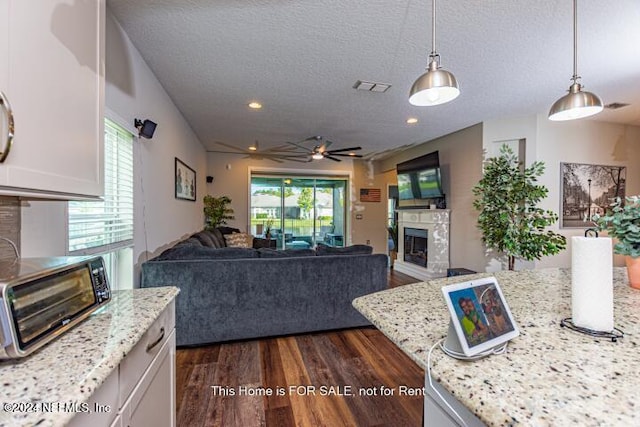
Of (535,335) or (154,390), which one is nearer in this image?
(535,335)

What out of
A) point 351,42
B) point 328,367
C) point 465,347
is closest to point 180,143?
point 351,42

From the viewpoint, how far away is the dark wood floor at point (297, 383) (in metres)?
1.71

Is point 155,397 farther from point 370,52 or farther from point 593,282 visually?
point 370,52

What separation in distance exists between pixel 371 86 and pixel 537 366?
2835mm

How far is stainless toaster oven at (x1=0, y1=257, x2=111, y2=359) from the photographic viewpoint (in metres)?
0.68

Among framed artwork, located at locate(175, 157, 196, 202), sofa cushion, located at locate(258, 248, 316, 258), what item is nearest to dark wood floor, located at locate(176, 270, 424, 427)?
sofa cushion, located at locate(258, 248, 316, 258)

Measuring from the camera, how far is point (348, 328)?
2906mm

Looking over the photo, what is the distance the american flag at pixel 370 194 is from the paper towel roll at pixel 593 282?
6.33 m

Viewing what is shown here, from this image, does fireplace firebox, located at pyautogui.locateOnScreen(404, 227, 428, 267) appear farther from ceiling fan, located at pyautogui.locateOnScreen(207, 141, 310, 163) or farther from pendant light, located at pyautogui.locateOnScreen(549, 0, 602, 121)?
pendant light, located at pyautogui.locateOnScreen(549, 0, 602, 121)

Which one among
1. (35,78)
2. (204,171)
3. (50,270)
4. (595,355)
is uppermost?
(204,171)

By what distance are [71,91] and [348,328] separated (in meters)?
→ 2.74

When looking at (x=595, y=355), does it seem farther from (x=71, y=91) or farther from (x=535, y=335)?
(x=71, y=91)

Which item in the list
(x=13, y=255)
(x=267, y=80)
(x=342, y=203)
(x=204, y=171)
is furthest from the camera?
(x=342, y=203)

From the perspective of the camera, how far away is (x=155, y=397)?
109 centimetres
